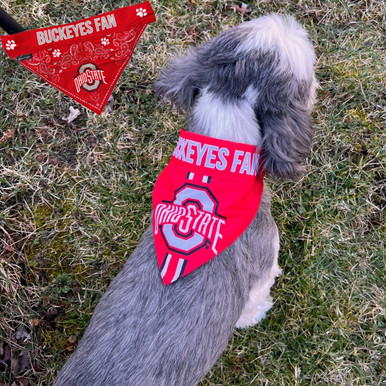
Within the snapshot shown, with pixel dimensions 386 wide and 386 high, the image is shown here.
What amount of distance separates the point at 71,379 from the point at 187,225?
122 cm

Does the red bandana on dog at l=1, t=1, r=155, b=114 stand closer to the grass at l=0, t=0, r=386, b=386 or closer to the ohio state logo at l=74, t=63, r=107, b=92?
the ohio state logo at l=74, t=63, r=107, b=92

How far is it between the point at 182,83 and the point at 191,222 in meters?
1.08

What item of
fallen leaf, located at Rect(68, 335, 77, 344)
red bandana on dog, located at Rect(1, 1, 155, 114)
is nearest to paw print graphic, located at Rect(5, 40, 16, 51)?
red bandana on dog, located at Rect(1, 1, 155, 114)

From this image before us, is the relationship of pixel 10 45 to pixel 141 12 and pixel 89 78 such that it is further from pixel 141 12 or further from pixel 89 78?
pixel 141 12

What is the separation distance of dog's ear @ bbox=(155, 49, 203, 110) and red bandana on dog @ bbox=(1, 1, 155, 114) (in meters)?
1.40

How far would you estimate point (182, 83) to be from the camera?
9.21ft

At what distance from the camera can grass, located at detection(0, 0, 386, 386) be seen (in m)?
3.71

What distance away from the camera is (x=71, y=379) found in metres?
2.38

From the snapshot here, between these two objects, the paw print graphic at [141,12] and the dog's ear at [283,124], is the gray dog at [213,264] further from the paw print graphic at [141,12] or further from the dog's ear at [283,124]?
the paw print graphic at [141,12]

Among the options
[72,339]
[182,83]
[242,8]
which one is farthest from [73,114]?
[72,339]

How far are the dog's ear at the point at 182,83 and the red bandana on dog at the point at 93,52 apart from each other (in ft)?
4.61

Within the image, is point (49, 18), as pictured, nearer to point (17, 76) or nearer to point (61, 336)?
point (17, 76)

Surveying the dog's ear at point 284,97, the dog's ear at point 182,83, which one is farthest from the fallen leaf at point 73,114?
the dog's ear at point 284,97

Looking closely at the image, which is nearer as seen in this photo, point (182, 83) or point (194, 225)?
point (194, 225)
